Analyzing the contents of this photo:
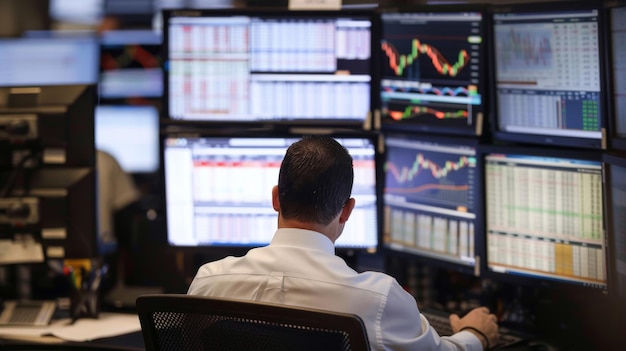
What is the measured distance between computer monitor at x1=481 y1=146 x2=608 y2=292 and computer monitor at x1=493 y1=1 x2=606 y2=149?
0.07m

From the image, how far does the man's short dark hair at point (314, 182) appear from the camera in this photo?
2.07 meters

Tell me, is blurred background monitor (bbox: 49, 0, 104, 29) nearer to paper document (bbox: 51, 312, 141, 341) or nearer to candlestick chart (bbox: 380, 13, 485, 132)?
paper document (bbox: 51, 312, 141, 341)

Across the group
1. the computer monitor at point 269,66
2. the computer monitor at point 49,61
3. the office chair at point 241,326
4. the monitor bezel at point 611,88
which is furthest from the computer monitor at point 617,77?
the computer monitor at point 49,61

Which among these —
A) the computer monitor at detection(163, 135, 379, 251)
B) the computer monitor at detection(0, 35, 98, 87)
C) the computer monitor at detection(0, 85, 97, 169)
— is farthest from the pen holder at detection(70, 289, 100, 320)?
the computer monitor at detection(0, 35, 98, 87)

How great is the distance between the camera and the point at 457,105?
9.71 feet

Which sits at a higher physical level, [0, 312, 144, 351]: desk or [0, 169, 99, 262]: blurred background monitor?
[0, 169, 99, 262]: blurred background monitor

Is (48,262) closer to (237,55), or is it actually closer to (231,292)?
(237,55)

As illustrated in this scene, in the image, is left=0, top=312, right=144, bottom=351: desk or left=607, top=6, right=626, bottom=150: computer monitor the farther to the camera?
left=0, top=312, right=144, bottom=351: desk

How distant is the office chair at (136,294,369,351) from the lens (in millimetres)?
1749

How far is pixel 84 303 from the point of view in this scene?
320cm

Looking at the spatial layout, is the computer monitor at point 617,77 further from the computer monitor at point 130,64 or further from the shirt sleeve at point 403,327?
the computer monitor at point 130,64

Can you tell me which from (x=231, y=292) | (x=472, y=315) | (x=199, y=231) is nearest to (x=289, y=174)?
(x=231, y=292)

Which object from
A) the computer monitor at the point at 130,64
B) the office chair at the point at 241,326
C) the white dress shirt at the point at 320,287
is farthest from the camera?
the computer monitor at the point at 130,64

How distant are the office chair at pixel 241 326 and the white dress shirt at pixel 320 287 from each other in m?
0.19
